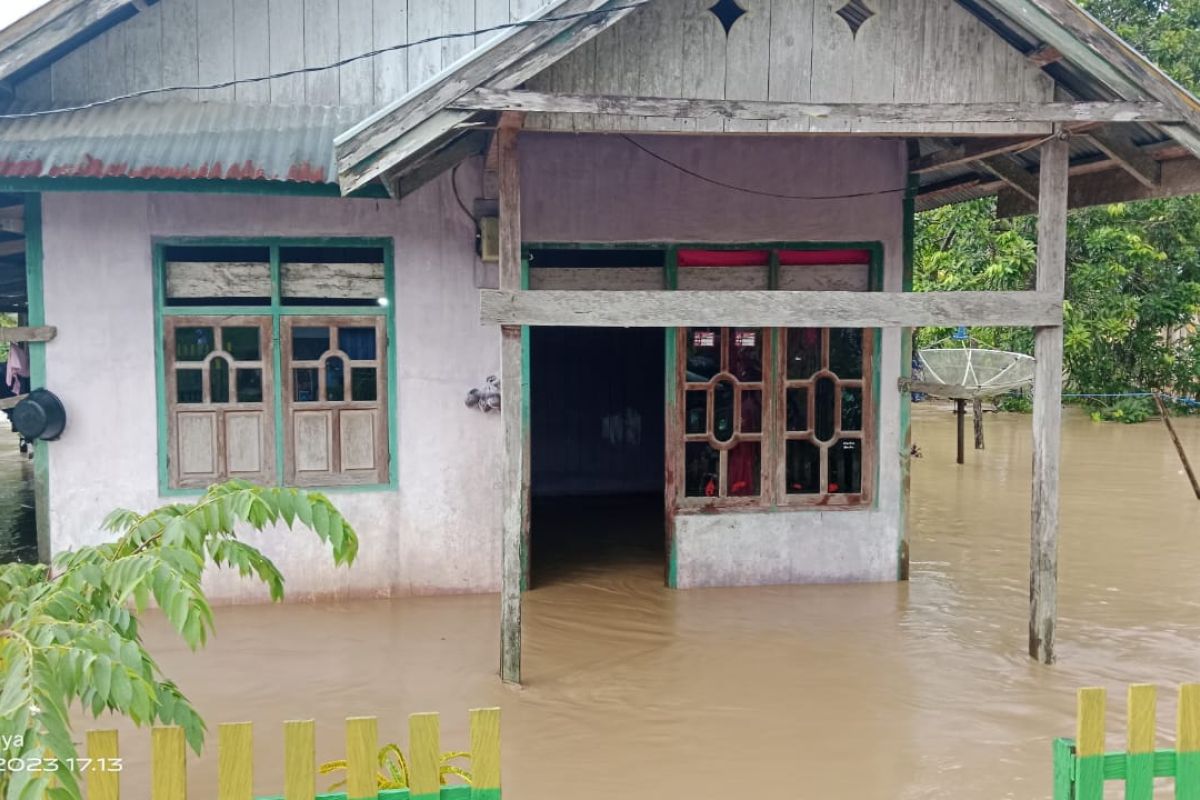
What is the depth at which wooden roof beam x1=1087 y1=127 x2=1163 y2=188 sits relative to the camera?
6590mm

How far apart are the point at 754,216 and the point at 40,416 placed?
222 inches

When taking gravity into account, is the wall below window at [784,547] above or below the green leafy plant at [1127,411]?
below

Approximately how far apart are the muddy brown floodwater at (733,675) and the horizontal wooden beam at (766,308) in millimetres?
2263

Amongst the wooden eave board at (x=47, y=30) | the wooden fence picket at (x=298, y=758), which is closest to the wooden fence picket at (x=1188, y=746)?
the wooden fence picket at (x=298, y=758)

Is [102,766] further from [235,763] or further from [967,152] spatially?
[967,152]

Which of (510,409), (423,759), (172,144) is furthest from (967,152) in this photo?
(423,759)

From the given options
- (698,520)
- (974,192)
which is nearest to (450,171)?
(698,520)

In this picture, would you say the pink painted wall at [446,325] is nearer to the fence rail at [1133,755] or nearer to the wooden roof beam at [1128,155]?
the wooden roof beam at [1128,155]

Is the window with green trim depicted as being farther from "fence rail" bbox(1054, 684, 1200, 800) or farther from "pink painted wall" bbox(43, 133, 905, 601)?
"fence rail" bbox(1054, 684, 1200, 800)

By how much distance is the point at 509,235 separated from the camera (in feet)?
19.2

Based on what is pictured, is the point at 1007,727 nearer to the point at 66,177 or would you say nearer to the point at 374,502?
the point at 374,502

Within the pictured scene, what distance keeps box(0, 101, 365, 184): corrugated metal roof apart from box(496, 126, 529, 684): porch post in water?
1348 mm

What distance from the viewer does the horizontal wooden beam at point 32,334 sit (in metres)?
6.91

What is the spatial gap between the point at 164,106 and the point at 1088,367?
2010cm
